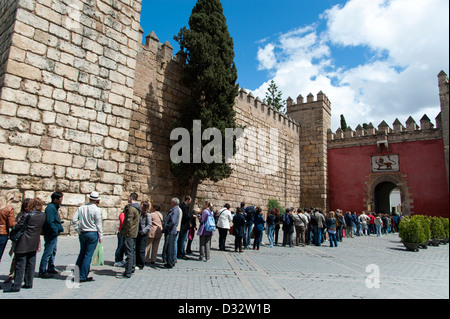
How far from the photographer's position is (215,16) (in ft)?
37.5

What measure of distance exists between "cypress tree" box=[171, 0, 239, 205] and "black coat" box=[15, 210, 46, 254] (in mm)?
6598

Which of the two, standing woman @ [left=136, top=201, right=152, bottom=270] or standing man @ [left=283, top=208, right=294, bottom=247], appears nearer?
standing woman @ [left=136, top=201, right=152, bottom=270]

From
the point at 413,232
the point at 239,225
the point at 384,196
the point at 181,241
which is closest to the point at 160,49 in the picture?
the point at 239,225

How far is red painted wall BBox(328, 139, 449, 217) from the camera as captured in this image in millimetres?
16984

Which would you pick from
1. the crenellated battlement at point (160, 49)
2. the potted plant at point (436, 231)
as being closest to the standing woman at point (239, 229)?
the crenellated battlement at point (160, 49)

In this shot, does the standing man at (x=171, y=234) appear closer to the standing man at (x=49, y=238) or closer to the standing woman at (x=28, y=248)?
the standing man at (x=49, y=238)

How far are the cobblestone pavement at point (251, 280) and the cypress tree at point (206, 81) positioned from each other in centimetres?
431

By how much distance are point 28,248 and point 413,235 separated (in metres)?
10.4

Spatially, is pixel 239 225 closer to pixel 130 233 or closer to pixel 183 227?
pixel 183 227

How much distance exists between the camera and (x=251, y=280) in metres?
4.54

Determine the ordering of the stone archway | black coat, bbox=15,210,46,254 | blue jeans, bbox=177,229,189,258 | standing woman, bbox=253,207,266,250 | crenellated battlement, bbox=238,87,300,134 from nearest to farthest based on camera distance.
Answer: black coat, bbox=15,210,46,254, blue jeans, bbox=177,229,189,258, standing woman, bbox=253,207,266,250, crenellated battlement, bbox=238,87,300,134, the stone archway

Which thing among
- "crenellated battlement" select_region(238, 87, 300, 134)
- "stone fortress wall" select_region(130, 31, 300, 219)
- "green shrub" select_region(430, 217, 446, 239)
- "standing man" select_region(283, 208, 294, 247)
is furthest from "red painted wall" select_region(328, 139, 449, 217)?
"standing man" select_region(283, 208, 294, 247)

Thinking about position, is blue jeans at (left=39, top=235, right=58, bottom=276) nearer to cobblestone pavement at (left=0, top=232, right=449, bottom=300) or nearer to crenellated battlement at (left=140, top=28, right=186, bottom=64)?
cobblestone pavement at (left=0, top=232, right=449, bottom=300)
